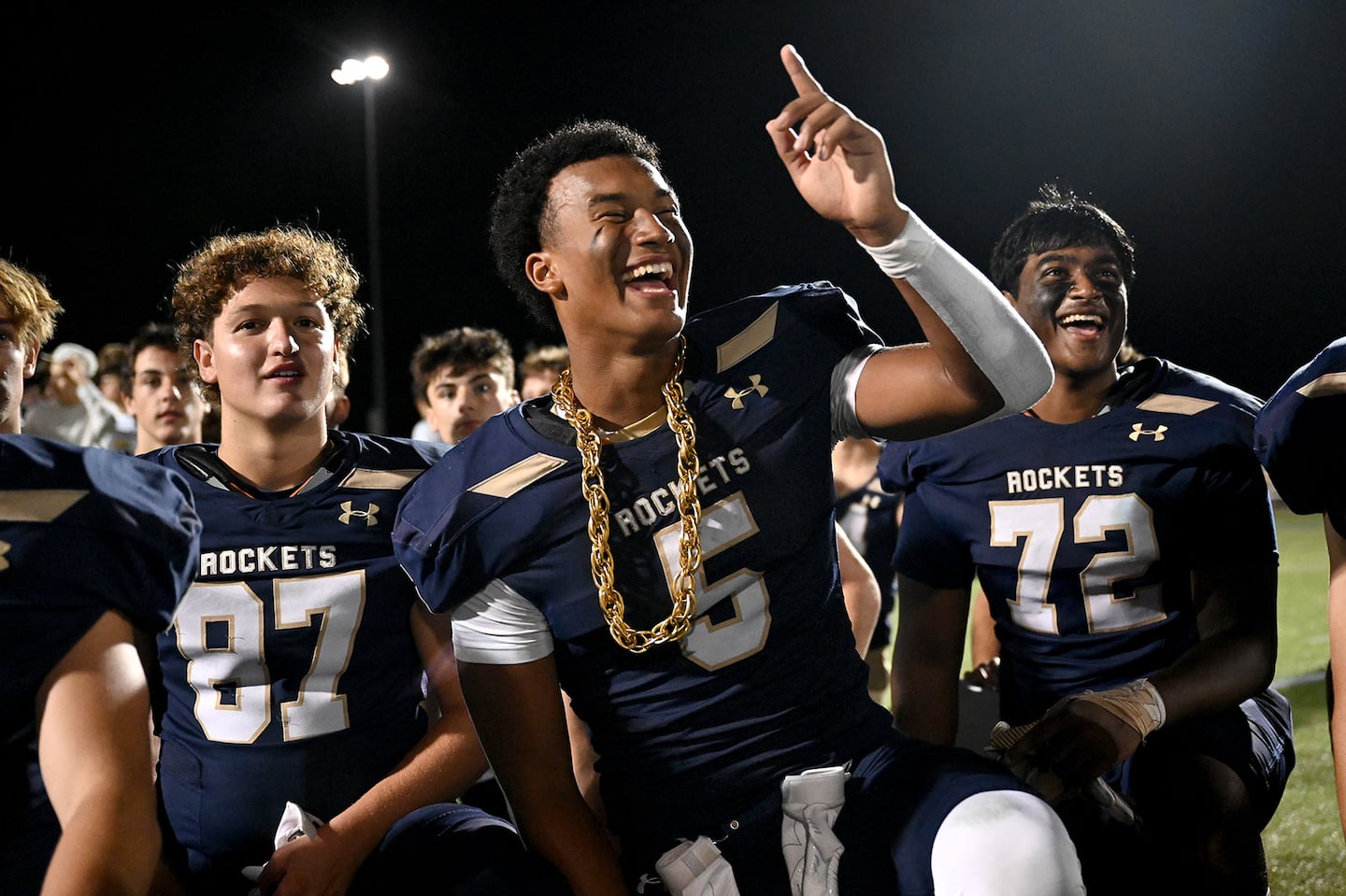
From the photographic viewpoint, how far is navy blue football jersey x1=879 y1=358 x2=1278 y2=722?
294cm

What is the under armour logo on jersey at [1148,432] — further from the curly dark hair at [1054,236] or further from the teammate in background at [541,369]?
the teammate in background at [541,369]

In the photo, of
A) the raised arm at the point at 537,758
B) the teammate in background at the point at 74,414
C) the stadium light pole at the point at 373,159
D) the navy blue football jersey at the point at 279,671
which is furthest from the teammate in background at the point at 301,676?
the stadium light pole at the point at 373,159

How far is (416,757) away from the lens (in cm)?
258

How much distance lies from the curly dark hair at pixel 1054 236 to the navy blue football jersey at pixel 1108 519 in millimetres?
394

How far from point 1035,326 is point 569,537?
1.56m

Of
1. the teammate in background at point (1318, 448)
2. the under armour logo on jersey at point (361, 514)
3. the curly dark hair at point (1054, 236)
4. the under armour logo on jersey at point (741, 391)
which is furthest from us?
the curly dark hair at point (1054, 236)

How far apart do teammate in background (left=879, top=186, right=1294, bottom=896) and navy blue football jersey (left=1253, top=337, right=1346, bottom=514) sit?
646 millimetres

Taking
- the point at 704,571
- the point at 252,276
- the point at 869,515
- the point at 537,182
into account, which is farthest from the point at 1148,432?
the point at 869,515

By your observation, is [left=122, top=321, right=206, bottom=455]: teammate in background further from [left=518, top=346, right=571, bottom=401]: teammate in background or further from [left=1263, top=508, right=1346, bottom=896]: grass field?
[left=1263, top=508, right=1346, bottom=896]: grass field

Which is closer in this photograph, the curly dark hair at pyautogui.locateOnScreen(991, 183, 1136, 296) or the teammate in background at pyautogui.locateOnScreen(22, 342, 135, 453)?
the curly dark hair at pyautogui.locateOnScreen(991, 183, 1136, 296)

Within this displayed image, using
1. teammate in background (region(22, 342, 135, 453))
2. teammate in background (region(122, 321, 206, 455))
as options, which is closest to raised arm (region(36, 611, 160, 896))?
teammate in background (region(122, 321, 206, 455))

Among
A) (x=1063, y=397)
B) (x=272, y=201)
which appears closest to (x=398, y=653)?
(x=1063, y=397)

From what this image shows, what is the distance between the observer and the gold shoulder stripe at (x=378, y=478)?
2779mm

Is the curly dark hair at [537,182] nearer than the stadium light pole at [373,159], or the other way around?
the curly dark hair at [537,182]
